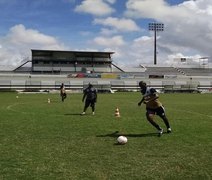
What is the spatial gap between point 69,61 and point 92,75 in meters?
25.2

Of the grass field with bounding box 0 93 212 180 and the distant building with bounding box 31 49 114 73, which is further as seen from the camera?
the distant building with bounding box 31 49 114 73

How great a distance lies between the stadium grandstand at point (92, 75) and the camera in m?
80.1

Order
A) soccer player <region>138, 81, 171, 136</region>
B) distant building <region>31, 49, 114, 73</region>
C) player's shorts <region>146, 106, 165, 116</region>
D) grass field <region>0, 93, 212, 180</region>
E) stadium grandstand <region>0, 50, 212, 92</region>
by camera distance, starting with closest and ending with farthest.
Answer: grass field <region>0, 93, 212, 180</region>, soccer player <region>138, 81, 171, 136</region>, player's shorts <region>146, 106, 165, 116</region>, stadium grandstand <region>0, 50, 212, 92</region>, distant building <region>31, 49, 114, 73</region>

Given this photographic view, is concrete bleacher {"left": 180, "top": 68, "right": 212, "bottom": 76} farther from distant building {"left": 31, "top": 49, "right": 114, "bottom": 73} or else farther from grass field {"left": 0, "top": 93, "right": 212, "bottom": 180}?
grass field {"left": 0, "top": 93, "right": 212, "bottom": 180}

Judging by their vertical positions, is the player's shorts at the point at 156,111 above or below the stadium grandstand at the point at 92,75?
below

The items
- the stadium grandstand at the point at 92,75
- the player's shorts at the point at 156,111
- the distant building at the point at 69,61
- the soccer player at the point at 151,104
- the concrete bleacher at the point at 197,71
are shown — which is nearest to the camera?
the soccer player at the point at 151,104

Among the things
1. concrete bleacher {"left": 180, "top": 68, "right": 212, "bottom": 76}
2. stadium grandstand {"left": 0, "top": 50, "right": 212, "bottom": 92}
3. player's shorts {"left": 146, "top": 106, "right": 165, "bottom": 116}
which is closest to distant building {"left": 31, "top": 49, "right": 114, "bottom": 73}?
stadium grandstand {"left": 0, "top": 50, "right": 212, "bottom": 92}

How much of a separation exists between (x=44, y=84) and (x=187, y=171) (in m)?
72.8

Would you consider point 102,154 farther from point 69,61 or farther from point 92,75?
point 69,61

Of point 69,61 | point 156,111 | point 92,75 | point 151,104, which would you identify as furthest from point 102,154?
point 69,61

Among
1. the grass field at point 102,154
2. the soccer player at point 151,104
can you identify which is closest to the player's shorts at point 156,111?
the soccer player at point 151,104

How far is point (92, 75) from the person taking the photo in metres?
87.9

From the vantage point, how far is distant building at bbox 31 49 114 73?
108938mm

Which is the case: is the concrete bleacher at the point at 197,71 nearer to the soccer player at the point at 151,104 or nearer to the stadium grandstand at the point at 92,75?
the stadium grandstand at the point at 92,75
